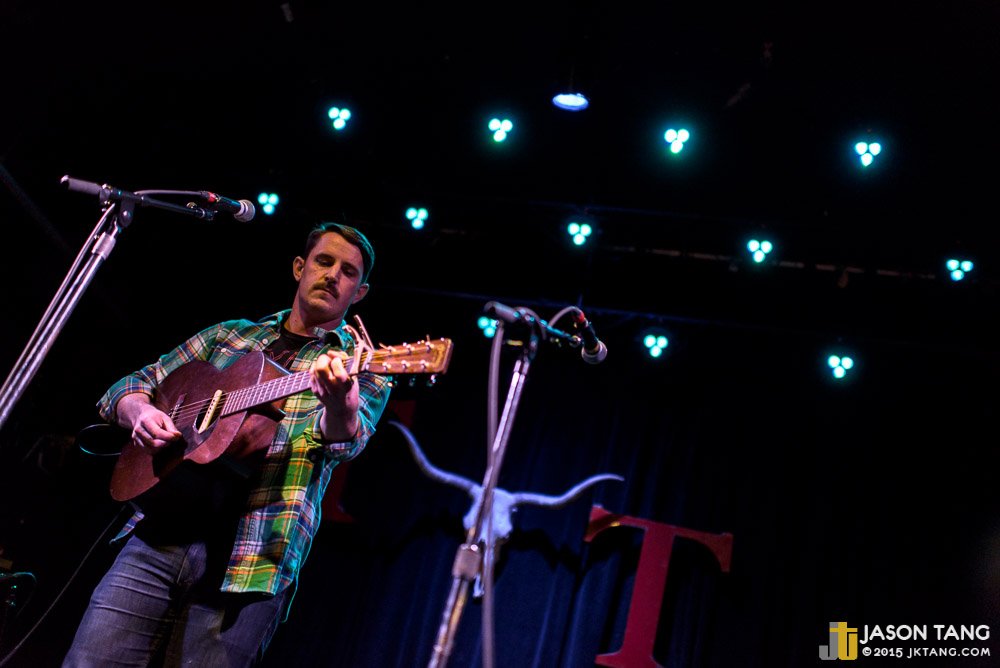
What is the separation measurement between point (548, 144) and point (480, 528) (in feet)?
14.8

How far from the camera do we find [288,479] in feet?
9.20

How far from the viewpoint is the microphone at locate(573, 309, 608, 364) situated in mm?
2672

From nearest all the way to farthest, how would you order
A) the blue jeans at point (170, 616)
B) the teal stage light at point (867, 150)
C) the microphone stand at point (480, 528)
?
the microphone stand at point (480, 528)
the blue jeans at point (170, 616)
the teal stage light at point (867, 150)

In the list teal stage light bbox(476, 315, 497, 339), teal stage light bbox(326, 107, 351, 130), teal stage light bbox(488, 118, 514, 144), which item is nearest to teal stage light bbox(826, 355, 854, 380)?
teal stage light bbox(476, 315, 497, 339)

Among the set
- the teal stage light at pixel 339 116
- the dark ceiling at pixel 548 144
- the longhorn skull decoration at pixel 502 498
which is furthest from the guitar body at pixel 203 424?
the teal stage light at pixel 339 116

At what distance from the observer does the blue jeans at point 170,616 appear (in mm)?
2584

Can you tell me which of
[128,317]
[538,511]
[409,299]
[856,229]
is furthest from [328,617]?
[856,229]

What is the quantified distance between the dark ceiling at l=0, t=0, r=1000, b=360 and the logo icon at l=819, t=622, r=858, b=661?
192 cm

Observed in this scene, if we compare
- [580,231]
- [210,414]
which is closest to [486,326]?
[580,231]

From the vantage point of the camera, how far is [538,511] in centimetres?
614

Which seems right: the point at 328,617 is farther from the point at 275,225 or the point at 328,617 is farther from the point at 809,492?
the point at 809,492

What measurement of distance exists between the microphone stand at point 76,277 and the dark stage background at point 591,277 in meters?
2.96

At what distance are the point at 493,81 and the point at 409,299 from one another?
1768 mm

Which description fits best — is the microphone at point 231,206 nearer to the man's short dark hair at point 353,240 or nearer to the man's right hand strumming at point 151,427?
the man's short dark hair at point 353,240
